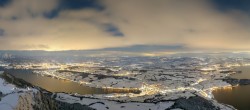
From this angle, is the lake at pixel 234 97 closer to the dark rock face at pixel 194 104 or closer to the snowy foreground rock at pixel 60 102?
the dark rock face at pixel 194 104

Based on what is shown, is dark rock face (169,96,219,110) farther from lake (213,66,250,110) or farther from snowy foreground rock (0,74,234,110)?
lake (213,66,250,110)

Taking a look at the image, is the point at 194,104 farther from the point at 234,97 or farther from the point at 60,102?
the point at 234,97

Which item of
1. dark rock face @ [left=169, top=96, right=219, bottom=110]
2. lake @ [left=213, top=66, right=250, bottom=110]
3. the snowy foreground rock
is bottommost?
lake @ [left=213, top=66, right=250, bottom=110]

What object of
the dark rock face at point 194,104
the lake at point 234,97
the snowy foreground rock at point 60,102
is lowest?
the lake at point 234,97

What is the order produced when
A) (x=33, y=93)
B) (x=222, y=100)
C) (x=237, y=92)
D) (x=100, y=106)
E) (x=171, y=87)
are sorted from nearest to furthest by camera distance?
(x=33, y=93), (x=100, y=106), (x=222, y=100), (x=237, y=92), (x=171, y=87)

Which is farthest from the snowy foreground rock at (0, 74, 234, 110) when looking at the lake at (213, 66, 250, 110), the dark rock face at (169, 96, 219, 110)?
the lake at (213, 66, 250, 110)

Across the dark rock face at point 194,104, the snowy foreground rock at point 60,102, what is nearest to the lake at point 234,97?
the dark rock face at point 194,104

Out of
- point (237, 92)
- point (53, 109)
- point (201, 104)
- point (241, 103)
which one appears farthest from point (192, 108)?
point (237, 92)

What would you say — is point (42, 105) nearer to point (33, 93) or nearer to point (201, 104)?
point (33, 93)
